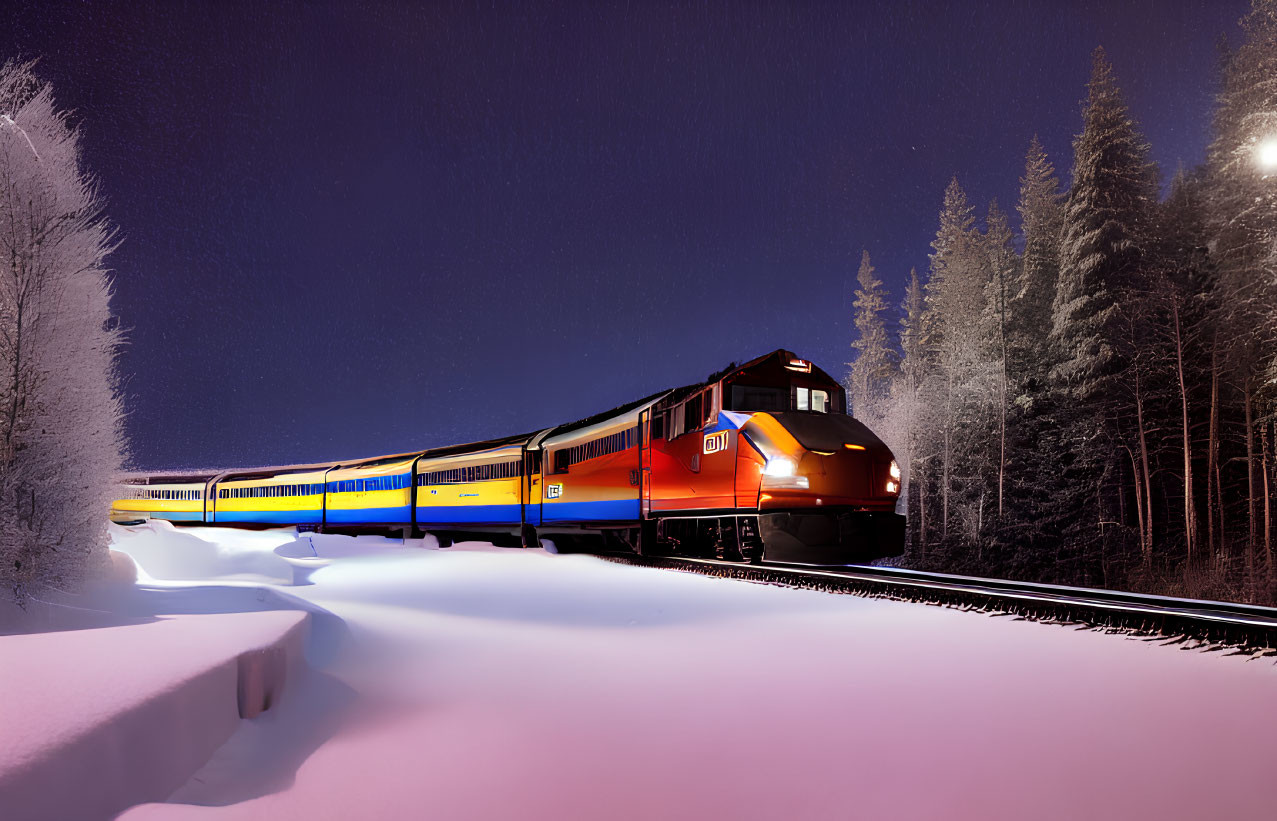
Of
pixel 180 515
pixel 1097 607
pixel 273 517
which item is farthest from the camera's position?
pixel 180 515

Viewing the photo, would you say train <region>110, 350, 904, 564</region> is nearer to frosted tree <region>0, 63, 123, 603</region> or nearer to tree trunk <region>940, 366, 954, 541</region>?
frosted tree <region>0, 63, 123, 603</region>

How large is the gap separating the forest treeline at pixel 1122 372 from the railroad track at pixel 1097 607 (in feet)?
37.8

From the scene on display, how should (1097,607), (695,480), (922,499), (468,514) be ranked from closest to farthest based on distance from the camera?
(1097,607) < (695,480) < (468,514) < (922,499)

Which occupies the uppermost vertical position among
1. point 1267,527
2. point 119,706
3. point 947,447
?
point 947,447

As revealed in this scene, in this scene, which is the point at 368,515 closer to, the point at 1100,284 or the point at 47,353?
the point at 47,353

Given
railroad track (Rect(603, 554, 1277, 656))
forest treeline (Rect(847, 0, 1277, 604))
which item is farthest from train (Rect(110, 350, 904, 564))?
forest treeline (Rect(847, 0, 1277, 604))

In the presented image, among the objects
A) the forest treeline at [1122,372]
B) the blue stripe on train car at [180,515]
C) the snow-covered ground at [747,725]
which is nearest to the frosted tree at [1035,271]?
the forest treeline at [1122,372]

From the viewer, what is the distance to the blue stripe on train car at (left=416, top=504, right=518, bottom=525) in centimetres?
2489

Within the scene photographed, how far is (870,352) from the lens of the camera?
48.4 m

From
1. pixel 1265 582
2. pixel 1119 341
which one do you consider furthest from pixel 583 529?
pixel 1119 341

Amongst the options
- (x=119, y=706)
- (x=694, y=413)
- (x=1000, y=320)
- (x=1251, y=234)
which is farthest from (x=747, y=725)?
(x=1000, y=320)

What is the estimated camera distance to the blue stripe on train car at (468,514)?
81.7 feet

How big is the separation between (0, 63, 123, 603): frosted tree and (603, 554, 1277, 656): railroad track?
1053 centimetres

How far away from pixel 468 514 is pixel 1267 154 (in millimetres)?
24404
